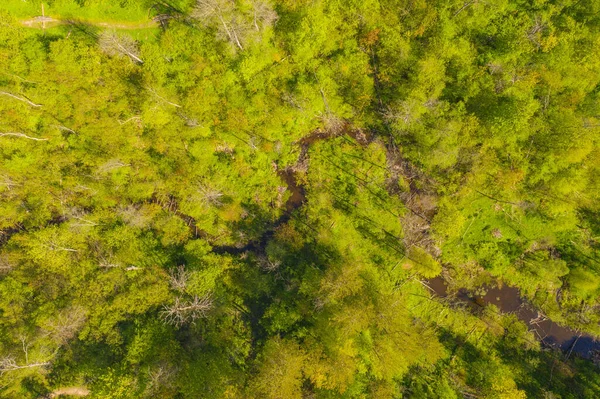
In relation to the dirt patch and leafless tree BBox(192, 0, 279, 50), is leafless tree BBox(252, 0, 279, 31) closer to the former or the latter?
leafless tree BBox(192, 0, 279, 50)

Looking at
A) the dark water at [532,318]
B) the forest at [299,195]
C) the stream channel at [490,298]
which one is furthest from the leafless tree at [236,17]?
the dark water at [532,318]

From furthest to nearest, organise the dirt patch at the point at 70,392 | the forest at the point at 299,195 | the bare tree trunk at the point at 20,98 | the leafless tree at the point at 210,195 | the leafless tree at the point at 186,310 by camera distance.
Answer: the leafless tree at the point at 210,195 → the dirt patch at the point at 70,392 → the bare tree trunk at the point at 20,98 → the leafless tree at the point at 186,310 → the forest at the point at 299,195

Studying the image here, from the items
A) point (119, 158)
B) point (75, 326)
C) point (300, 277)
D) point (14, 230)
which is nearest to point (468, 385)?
point (300, 277)

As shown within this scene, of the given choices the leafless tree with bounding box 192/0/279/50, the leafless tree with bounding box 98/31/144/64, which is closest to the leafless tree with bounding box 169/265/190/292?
the leafless tree with bounding box 98/31/144/64

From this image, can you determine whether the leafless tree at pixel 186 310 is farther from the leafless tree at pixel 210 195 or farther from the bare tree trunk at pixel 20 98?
the bare tree trunk at pixel 20 98

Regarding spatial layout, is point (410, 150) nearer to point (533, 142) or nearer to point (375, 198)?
point (375, 198)

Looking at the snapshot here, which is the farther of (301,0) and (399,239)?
(399,239)
